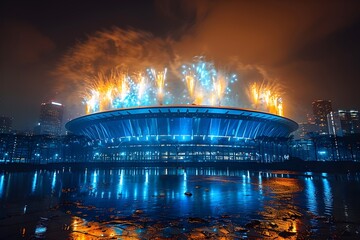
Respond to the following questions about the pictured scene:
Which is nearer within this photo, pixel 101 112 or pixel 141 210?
pixel 141 210

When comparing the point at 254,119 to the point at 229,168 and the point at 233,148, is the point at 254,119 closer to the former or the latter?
Result: the point at 233,148

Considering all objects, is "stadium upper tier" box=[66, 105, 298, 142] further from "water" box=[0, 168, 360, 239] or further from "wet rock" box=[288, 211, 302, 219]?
"wet rock" box=[288, 211, 302, 219]

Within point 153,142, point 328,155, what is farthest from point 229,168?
point 328,155

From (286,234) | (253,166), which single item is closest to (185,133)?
(253,166)

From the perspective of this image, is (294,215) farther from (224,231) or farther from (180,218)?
(180,218)

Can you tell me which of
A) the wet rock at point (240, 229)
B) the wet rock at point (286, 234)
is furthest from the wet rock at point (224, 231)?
the wet rock at point (286, 234)

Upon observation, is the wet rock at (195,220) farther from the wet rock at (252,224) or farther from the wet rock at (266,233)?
the wet rock at (266,233)

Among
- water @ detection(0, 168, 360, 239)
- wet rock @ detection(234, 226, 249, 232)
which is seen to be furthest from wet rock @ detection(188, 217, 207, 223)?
wet rock @ detection(234, 226, 249, 232)
